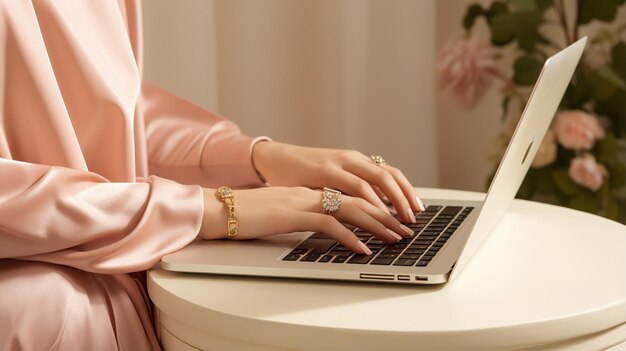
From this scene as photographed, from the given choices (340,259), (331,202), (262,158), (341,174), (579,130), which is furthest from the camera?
(579,130)

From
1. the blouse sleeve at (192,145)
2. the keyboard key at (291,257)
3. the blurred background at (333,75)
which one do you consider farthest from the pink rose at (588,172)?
the keyboard key at (291,257)

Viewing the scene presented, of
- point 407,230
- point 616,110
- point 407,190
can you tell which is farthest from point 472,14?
point 407,230

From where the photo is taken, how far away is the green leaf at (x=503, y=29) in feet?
7.00

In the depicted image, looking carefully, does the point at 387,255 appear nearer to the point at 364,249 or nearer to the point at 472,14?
the point at 364,249

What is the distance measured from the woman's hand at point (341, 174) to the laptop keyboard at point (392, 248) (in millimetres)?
40

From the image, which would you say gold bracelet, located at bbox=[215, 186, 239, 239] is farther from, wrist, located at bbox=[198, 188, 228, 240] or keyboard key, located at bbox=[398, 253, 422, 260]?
keyboard key, located at bbox=[398, 253, 422, 260]

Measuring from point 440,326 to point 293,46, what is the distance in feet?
5.16

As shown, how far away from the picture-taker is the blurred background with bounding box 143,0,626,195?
7.29 ft

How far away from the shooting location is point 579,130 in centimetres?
204

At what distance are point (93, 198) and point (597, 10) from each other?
1.45 m

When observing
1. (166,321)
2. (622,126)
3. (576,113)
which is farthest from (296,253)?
(622,126)

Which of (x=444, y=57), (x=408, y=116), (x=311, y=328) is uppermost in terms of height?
(x=311, y=328)

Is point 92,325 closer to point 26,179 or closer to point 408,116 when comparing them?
point 26,179

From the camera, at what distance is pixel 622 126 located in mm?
2143
